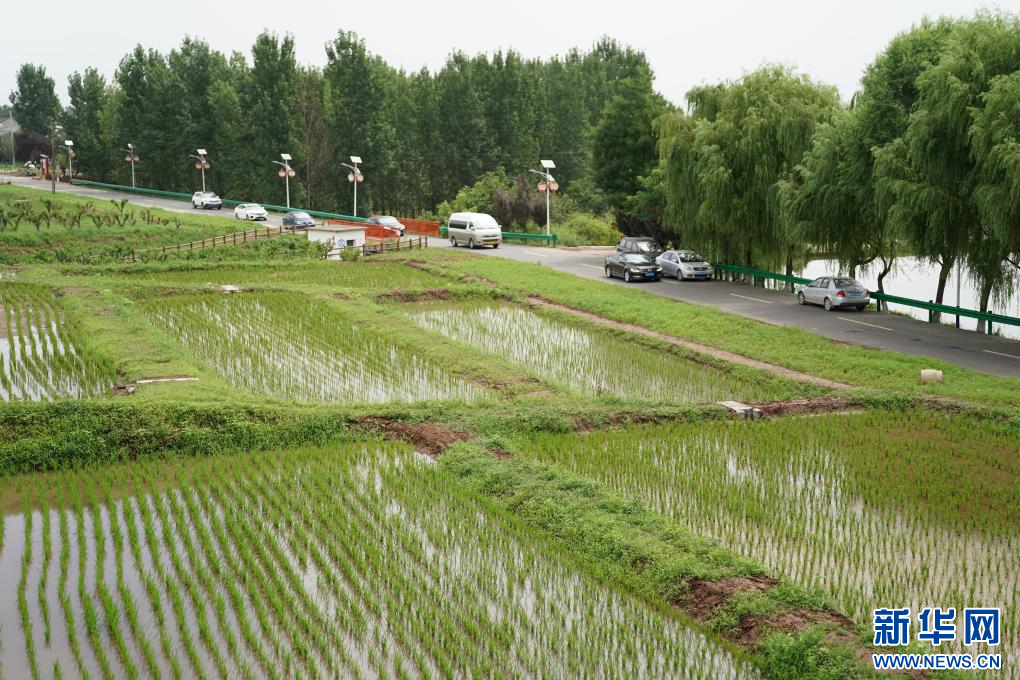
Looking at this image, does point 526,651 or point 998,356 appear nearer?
point 526,651

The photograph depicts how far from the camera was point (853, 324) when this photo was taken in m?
34.2

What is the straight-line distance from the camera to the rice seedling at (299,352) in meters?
25.5

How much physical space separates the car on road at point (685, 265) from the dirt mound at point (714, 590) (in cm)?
3344

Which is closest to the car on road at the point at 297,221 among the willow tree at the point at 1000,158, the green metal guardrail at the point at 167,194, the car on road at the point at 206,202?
the green metal guardrail at the point at 167,194

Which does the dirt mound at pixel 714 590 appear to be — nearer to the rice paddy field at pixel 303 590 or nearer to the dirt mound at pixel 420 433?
the rice paddy field at pixel 303 590

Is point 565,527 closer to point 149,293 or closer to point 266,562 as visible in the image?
point 266,562

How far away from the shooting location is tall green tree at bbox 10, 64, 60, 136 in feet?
475

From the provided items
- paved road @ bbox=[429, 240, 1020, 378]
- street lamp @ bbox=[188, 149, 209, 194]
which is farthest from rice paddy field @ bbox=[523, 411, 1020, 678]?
street lamp @ bbox=[188, 149, 209, 194]

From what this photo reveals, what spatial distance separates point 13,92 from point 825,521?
15267 centimetres

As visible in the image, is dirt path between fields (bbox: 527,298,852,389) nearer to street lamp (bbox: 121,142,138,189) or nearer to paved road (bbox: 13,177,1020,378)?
paved road (bbox: 13,177,1020,378)

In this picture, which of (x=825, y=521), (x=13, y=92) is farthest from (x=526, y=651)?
(x=13, y=92)

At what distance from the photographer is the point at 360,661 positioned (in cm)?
1175

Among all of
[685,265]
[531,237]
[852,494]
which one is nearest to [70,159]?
[531,237]

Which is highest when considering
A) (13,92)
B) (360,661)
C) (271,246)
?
(13,92)
